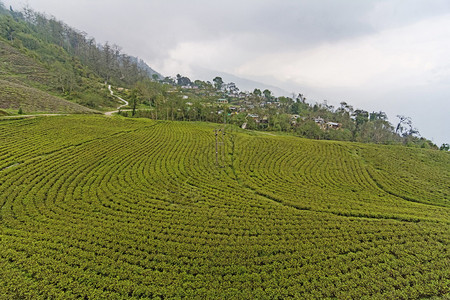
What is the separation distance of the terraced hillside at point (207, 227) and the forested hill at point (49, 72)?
2613 centimetres

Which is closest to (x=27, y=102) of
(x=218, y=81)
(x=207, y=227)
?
(x=207, y=227)

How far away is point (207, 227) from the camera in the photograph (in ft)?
50.3

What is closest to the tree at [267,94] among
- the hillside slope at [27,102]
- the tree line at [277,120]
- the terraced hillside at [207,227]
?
the tree line at [277,120]

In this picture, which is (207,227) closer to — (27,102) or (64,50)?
(27,102)

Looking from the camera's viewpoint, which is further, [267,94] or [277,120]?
[267,94]

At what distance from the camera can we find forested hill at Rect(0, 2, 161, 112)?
4941 centimetres

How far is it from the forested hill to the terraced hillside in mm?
26129

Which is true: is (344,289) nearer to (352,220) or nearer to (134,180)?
(352,220)

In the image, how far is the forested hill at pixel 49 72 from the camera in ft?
162

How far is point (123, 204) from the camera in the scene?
17.4m

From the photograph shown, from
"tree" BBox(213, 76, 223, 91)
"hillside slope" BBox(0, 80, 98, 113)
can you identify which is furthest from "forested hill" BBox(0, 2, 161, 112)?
"tree" BBox(213, 76, 223, 91)

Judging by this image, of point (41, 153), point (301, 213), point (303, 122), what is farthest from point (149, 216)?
point (303, 122)

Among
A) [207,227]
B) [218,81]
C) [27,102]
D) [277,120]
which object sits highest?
[218,81]

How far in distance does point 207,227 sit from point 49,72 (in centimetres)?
10993
